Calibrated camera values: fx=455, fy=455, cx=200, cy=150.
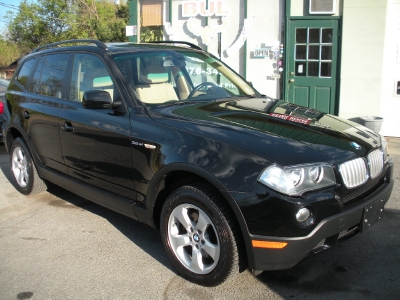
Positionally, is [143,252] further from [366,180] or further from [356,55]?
[356,55]

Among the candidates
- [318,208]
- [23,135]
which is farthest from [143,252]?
[23,135]

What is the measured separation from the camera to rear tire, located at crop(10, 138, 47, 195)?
5426 mm

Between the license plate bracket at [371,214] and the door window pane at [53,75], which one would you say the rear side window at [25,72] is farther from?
the license plate bracket at [371,214]

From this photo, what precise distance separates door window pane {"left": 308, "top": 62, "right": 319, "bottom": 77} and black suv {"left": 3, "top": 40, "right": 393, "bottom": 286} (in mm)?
4703

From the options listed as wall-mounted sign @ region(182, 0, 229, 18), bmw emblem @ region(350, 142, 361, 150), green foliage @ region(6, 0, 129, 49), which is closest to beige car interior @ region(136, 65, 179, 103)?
bmw emblem @ region(350, 142, 361, 150)

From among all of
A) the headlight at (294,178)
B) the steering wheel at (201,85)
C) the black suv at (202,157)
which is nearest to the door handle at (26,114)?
the black suv at (202,157)

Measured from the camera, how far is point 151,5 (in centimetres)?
1095

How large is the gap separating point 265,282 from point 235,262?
1.67 feet

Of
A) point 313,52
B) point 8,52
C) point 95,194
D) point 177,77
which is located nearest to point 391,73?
point 313,52

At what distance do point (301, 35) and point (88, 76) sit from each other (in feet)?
19.8

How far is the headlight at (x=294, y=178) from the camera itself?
2.88 metres

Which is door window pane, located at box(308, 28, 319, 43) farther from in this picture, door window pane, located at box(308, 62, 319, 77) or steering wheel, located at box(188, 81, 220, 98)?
steering wheel, located at box(188, 81, 220, 98)

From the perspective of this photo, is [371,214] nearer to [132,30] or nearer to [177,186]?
[177,186]

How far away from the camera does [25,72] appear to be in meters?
5.59
